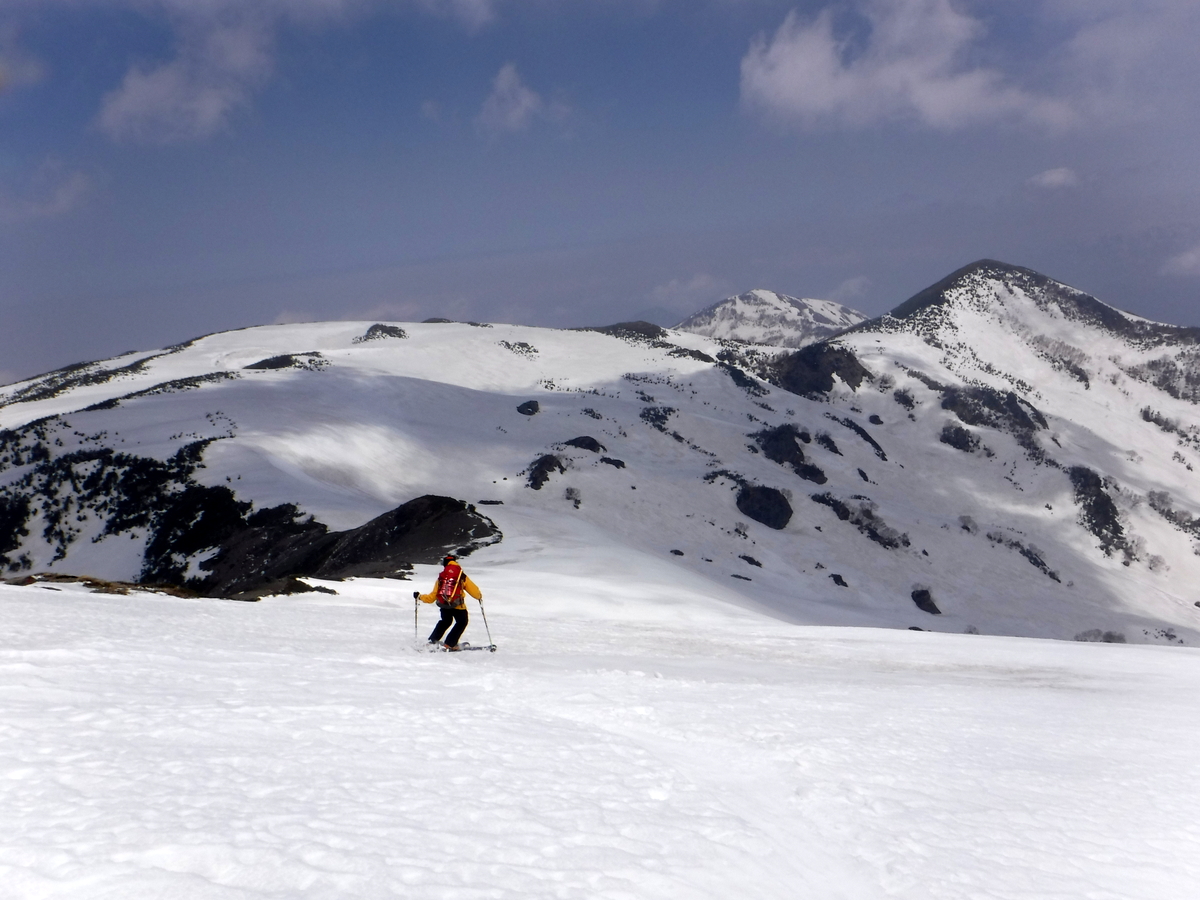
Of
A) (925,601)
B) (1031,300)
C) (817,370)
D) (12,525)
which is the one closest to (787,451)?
(925,601)

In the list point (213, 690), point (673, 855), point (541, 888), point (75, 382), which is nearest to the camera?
point (541, 888)

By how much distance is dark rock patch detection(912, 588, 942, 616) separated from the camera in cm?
5272

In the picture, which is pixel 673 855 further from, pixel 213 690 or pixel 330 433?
pixel 330 433

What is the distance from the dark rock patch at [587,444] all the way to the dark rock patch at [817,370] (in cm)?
4439

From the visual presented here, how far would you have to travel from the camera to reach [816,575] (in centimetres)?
5231

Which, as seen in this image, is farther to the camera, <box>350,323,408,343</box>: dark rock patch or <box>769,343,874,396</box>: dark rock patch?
<box>350,323,408,343</box>: dark rock patch

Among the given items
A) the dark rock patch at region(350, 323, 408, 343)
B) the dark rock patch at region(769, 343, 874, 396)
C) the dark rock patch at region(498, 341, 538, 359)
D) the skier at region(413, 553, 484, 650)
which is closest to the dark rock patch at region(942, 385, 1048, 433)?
the dark rock patch at region(769, 343, 874, 396)

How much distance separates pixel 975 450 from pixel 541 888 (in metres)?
95.0

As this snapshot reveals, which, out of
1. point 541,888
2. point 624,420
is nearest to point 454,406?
point 624,420

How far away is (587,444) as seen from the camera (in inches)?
2544

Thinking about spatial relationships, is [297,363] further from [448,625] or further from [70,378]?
[448,625]

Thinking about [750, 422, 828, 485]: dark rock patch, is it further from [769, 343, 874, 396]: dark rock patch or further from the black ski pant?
the black ski pant

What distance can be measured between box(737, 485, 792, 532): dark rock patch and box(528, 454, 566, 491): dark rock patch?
13.5 m

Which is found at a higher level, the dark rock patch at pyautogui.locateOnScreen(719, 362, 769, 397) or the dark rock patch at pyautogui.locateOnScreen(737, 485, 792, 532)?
the dark rock patch at pyautogui.locateOnScreen(719, 362, 769, 397)
